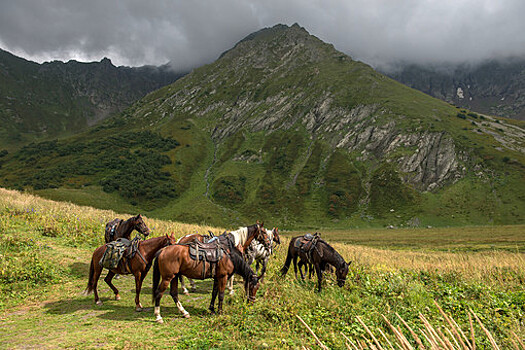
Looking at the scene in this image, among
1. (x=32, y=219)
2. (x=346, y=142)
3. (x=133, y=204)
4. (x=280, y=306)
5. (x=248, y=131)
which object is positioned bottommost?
(x=133, y=204)

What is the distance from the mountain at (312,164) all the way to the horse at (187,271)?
7373 centimetres

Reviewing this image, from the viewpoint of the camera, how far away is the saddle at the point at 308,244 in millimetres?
12109

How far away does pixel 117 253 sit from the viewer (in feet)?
31.2

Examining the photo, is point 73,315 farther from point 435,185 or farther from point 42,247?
point 435,185

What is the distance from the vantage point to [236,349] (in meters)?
6.89

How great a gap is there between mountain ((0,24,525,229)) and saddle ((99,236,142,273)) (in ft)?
240

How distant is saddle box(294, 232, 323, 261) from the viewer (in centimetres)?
1211

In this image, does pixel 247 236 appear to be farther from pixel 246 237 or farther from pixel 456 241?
pixel 456 241

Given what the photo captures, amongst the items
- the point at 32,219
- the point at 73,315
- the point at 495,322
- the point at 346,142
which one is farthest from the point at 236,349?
the point at 346,142

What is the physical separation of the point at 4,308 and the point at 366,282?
43.4 feet

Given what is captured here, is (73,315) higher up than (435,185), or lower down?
lower down

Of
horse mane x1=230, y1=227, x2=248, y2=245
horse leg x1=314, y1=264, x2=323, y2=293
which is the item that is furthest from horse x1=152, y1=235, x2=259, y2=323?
horse leg x1=314, y1=264, x2=323, y2=293

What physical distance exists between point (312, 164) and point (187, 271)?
347 ft

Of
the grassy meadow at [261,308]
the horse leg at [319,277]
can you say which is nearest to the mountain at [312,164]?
the grassy meadow at [261,308]
